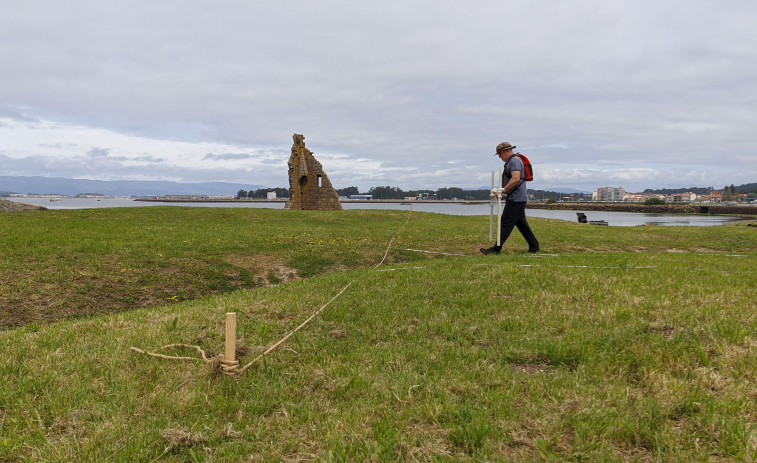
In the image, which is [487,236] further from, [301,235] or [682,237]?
[682,237]

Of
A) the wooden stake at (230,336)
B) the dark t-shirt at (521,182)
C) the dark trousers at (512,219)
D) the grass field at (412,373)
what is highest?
the dark t-shirt at (521,182)

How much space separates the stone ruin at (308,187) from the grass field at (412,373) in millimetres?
31043

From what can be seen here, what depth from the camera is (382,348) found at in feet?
14.8

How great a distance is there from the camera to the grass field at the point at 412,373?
2805 mm

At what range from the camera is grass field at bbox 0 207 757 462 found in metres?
2.80

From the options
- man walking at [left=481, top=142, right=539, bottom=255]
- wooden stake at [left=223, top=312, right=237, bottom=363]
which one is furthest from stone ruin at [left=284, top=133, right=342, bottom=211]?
wooden stake at [left=223, top=312, right=237, bottom=363]

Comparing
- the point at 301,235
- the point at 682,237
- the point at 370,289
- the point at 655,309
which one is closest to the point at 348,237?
the point at 301,235

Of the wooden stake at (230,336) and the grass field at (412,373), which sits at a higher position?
the wooden stake at (230,336)

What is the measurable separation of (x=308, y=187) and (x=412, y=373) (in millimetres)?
36707

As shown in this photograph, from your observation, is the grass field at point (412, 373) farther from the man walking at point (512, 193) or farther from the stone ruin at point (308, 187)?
the stone ruin at point (308, 187)

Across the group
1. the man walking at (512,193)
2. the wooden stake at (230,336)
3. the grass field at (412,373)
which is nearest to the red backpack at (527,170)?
the man walking at (512,193)

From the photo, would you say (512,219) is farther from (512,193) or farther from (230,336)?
(230,336)

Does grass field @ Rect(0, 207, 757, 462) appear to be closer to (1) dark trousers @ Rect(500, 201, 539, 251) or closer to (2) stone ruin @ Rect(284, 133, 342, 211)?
(1) dark trousers @ Rect(500, 201, 539, 251)

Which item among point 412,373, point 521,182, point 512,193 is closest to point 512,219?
point 512,193
